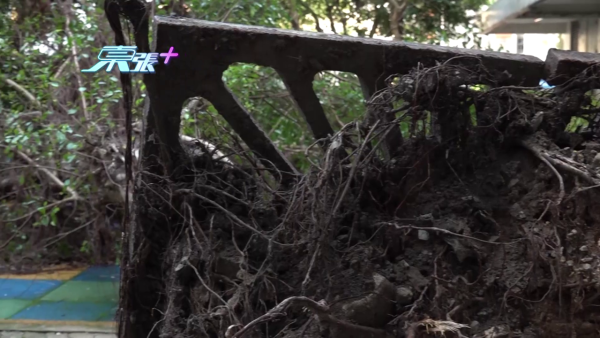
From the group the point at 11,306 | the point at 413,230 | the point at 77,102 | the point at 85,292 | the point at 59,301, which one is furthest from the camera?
the point at 85,292

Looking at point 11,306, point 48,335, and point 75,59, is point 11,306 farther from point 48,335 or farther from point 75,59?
point 75,59

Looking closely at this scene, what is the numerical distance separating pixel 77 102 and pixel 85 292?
2040 mm

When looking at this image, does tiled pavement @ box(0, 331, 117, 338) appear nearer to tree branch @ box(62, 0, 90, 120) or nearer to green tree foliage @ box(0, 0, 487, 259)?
green tree foliage @ box(0, 0, 487, 259)

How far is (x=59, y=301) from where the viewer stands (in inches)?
225

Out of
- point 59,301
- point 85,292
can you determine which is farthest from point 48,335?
point 85,292

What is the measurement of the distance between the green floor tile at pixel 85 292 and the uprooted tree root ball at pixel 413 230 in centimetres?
322

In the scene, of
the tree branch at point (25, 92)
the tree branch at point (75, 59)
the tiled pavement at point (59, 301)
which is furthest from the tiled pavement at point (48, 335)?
the tree branch at point (25, 92)

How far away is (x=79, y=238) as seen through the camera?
7156mm

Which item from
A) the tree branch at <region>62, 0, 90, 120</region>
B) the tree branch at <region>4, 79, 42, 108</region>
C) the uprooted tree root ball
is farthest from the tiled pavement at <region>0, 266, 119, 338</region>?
the uprooted tree root ball

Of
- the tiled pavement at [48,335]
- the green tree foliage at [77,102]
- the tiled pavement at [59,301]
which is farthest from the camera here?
the green tree foliage at [77,102]

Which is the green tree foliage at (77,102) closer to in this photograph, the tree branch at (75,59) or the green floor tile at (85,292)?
the tree branch at (75,59)

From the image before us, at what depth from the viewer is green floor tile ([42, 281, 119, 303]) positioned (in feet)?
19.0

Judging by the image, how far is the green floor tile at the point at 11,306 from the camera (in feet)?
17.4

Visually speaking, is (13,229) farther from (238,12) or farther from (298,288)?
(298,288)
